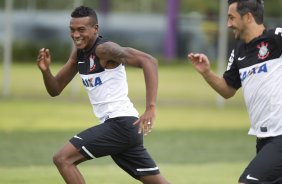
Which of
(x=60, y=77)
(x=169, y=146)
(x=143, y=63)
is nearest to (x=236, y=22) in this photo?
(x=143, y=63)

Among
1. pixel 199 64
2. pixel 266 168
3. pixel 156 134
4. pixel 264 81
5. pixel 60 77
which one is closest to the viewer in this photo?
pixel 266 168

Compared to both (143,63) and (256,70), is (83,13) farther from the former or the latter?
(256,70)

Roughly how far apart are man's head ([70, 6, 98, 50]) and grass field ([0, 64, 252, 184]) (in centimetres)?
362

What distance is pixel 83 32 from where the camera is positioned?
8.49 meters

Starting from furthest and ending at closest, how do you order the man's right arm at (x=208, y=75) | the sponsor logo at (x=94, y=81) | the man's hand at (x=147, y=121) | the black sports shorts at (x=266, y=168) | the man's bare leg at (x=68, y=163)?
the sponsor logo at (x=94, y=81) → the man's bare leg at (x=68, y=163) → the man's hand at (x=147, y=121) → the man's right arm at (x=208, y=75) → the black sports shorts at (x=266, y=168)

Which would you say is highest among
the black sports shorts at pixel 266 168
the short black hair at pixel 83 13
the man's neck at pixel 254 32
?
the short black hair at pixel 83 13

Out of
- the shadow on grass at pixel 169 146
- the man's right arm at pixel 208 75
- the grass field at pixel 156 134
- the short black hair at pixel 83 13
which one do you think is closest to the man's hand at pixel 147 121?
the man's right arm at pixel 208 75

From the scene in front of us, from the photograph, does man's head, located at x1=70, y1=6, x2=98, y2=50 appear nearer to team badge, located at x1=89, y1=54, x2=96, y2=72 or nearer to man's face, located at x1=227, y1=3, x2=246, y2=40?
team badge, located at x1=89, y1=54, x2=96, y2=72

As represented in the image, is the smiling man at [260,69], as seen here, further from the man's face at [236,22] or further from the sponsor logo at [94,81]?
the sponsor logo at [94,81]

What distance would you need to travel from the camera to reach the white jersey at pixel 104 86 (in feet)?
27.7

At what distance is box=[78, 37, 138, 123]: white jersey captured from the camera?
8.43 meters

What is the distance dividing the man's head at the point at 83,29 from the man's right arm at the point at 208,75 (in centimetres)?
133

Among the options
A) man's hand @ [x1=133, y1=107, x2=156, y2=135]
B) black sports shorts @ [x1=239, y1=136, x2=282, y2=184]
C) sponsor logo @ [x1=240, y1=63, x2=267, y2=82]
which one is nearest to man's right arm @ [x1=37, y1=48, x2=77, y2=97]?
man's hand @ [x1=133, y1=107, x2=156, y2=135]

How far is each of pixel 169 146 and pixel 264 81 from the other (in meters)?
9.52
